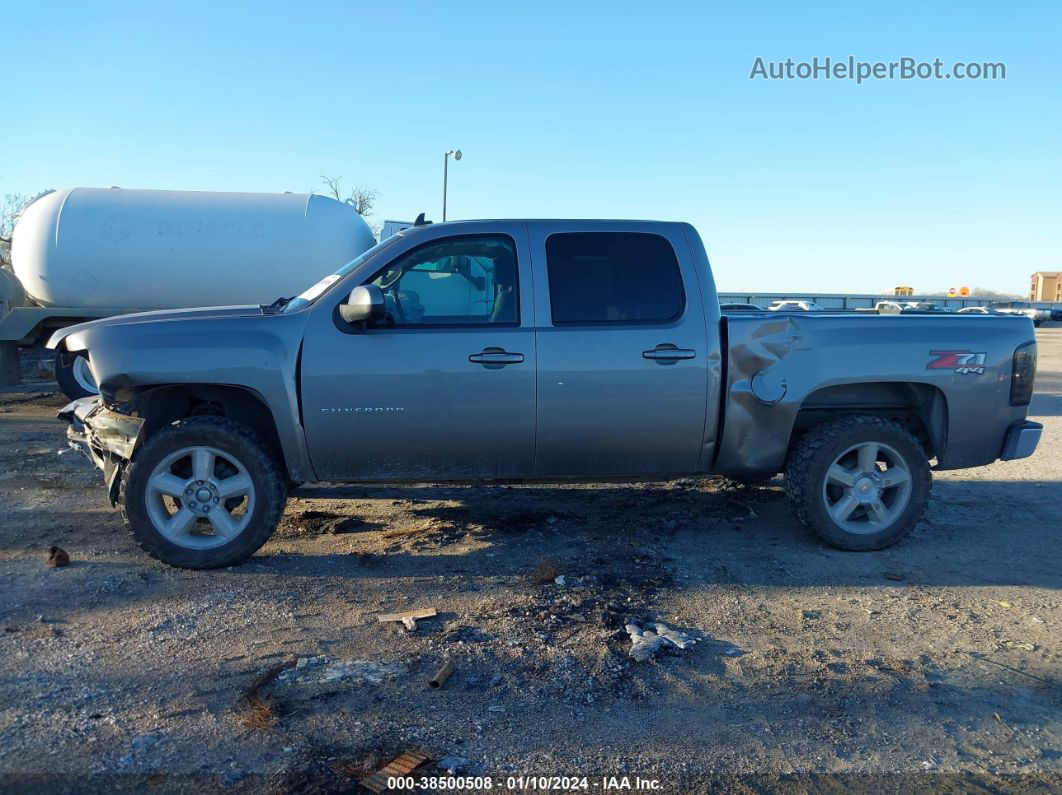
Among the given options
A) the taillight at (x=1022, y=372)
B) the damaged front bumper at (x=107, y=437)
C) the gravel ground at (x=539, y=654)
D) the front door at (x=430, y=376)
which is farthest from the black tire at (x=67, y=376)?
the taillight at (x=1022, y=372)

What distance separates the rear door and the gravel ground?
0.69 metres

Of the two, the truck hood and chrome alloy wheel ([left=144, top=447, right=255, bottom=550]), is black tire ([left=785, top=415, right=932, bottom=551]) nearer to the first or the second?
chrome alloy wheel ([left=144, top=447, right=255, bottom=550])

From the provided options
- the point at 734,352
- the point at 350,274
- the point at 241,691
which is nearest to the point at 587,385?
the point at 734,352

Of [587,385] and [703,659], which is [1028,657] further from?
[587,385]

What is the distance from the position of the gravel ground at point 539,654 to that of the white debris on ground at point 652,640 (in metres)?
0.05

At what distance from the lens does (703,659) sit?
12.1ft

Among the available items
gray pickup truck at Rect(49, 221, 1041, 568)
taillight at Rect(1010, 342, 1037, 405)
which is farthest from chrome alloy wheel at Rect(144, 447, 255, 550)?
taillight at Rect(1010, 342, 1037, 405)

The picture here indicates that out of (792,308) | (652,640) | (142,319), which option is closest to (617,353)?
(652,640)

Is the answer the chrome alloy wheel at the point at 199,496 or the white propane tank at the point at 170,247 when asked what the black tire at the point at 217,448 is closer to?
the chrome alloy wheel at the point at 199,496

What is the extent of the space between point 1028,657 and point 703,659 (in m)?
1.58

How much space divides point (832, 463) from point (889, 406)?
0.65m

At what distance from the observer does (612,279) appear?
5.04 meters

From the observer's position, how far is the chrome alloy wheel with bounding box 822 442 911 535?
5.17 metres

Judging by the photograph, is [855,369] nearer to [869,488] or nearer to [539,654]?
[869,488]
